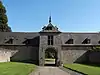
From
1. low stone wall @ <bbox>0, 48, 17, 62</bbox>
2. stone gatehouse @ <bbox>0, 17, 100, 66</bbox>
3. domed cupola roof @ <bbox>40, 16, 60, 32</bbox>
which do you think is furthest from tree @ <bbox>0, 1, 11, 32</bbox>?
domed cupola roof @ <bbox>40, 16, 60, 32</bbox>

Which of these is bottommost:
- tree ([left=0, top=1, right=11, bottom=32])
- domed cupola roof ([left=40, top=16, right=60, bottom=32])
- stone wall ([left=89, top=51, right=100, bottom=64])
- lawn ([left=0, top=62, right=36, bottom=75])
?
lawn ([left=0, top=62, right=36, bottom=75])

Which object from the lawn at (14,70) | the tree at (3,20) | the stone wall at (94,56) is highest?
the tree at (3,20)

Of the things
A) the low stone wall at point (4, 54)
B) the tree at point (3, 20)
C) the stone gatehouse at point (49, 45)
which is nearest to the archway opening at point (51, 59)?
the stone gatehouse at point (49, 45)

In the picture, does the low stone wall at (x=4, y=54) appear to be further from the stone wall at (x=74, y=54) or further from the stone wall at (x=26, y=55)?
the stone wall at (x=74, y=54)

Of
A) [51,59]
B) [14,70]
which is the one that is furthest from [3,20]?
[14,70]

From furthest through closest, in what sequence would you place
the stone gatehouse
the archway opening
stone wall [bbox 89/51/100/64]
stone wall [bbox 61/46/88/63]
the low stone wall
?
stone wall [bbox 61/46/88/63], the archway opening, the stone gatehouse, stone wall [bbox 89/51/100/64], the low stone wall

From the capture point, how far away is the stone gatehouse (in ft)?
135

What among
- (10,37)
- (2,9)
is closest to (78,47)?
(10,37)

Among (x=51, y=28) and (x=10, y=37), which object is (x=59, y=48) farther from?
(x=10, y=37)

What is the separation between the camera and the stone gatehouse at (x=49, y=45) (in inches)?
1618

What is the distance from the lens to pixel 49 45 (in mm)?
41219

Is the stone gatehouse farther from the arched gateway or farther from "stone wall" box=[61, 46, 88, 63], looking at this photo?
the arched gateway

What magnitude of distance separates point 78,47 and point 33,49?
9497 millimetres

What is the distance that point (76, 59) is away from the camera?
139ft
